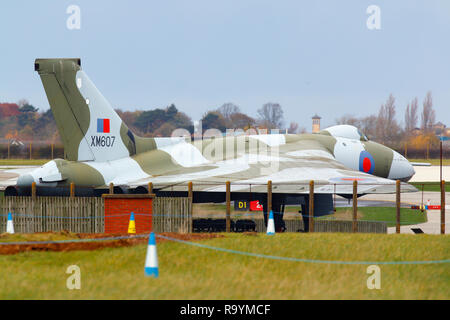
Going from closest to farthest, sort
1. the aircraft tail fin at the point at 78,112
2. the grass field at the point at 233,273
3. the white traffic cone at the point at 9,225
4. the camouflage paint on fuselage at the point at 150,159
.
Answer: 1. the grass field at the point at 233,273
2. the white traffic cone at the point at 9,225
3. the camouflage paint on fuselage at the point at 150,159
4. the aircraft tail fin at the point at 78,112

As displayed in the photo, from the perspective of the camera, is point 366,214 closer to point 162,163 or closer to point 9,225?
point 162,163

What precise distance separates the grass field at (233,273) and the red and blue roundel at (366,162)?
1821 cm

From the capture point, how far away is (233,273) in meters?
10.5

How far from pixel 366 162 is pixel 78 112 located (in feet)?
48.6

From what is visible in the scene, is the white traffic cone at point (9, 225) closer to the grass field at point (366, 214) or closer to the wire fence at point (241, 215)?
the wire fence at point (241, 215)

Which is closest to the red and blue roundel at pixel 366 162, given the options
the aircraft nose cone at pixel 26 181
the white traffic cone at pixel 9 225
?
the aircraft nose cone at pixel 26 181

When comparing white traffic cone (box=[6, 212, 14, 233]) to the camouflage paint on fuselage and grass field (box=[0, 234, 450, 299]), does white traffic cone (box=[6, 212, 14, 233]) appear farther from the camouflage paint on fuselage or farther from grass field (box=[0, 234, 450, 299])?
grass field (box=[0, 234, 450, 299])

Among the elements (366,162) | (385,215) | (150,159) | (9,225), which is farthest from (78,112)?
(385,215)

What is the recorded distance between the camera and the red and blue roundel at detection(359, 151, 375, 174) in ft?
106

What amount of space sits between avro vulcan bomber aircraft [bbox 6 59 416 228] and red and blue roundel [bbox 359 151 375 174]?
6.68ft

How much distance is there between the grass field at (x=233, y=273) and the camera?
920 centimetres

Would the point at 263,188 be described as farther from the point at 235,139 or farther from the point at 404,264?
the point at 404,264

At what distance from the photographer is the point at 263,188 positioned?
80.1 feet
